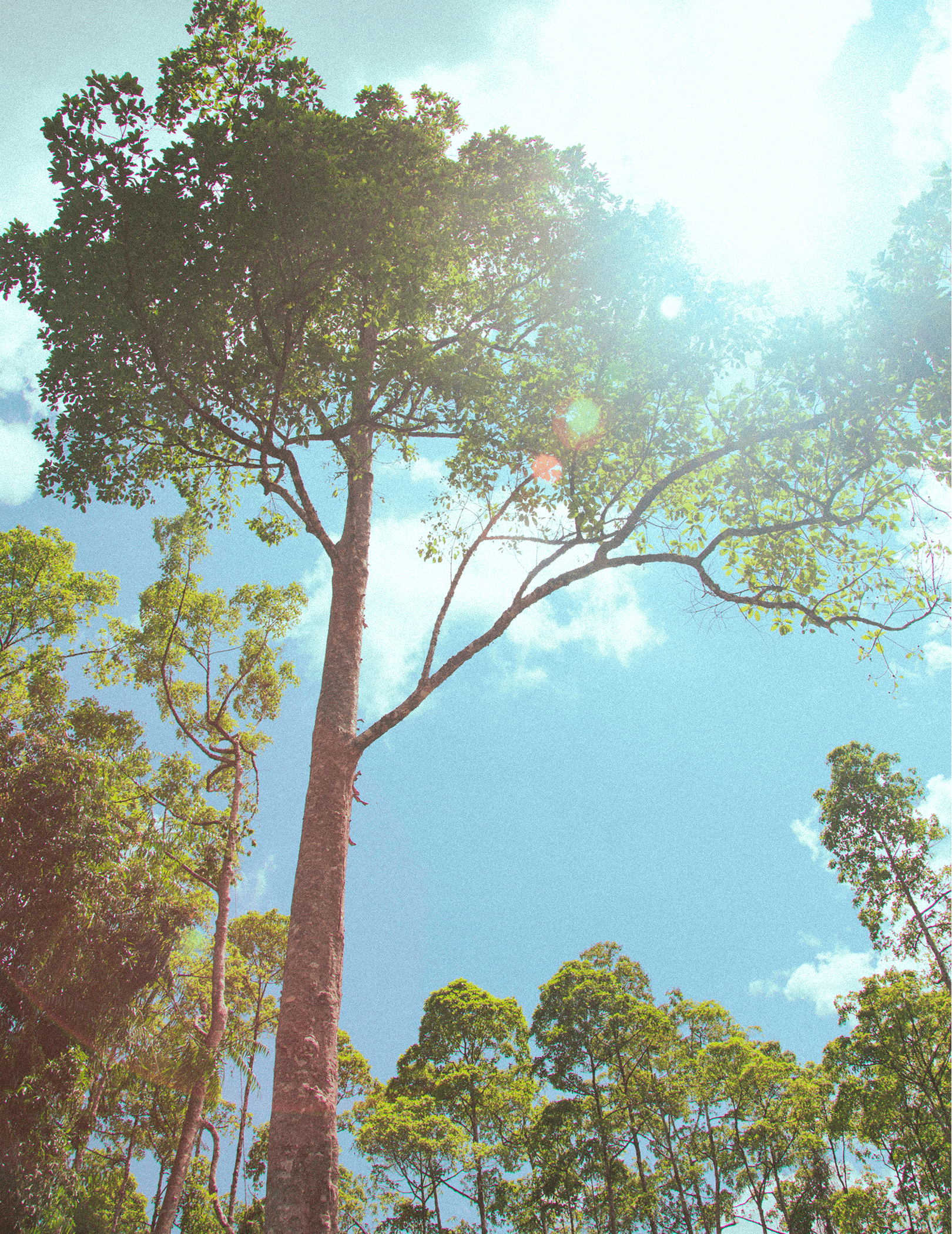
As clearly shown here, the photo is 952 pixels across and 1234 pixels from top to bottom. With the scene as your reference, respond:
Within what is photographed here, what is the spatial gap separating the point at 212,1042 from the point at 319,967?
946 cm

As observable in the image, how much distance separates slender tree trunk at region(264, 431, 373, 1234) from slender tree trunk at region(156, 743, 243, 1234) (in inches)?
307

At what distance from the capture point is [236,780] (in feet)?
51.2

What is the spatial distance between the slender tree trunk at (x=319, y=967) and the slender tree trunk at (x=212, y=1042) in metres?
7.81

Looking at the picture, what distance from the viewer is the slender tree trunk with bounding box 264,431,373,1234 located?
14.4 feet

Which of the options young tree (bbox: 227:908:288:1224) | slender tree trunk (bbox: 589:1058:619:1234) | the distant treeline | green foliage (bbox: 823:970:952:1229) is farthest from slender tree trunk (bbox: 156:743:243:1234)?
green foliage (bbox: 823:970:952:1229)

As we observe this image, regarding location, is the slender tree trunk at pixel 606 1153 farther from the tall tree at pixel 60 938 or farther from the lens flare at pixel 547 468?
the lens flare at pixel 547 468

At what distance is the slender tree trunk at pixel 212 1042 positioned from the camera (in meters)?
11.3

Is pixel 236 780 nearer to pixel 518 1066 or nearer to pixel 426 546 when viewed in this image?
pixel 426 546

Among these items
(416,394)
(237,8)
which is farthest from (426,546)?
(237,8)

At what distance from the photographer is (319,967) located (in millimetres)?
5168

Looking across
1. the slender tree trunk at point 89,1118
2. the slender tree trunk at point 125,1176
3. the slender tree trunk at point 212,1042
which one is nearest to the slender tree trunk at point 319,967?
the slender tree trunk at point 212,1042

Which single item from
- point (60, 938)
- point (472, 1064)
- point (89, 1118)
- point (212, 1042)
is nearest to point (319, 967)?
point (60, 938)

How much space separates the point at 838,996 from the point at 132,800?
62.9 ft

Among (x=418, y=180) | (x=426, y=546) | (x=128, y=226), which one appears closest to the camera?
(x=128, y=226)
